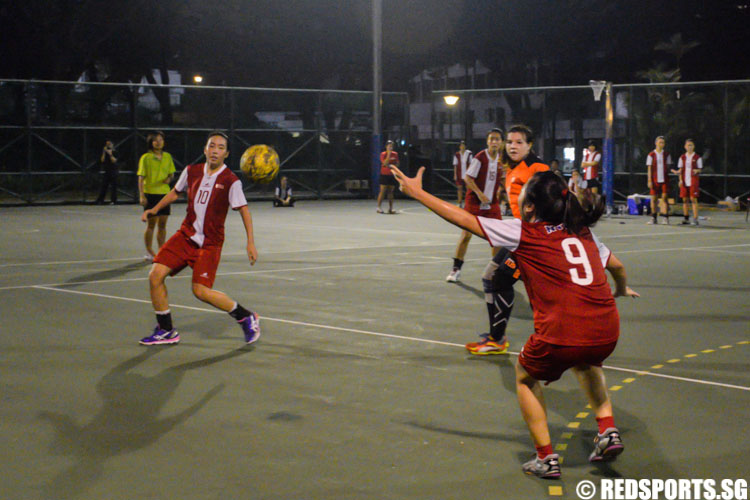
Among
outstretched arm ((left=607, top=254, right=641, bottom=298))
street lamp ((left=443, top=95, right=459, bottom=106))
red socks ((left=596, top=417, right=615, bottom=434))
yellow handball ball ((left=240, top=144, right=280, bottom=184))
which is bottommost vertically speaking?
red socks ((left=596, top=417, right=615, bottom=434))

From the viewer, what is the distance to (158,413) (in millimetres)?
6793

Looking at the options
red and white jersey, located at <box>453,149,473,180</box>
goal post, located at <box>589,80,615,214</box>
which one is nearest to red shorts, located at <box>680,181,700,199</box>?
goal post, located at <box>589,80,615,214</box>

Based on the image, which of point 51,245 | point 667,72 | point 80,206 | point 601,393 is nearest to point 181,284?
point 51,245

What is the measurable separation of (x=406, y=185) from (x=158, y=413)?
2.43 m

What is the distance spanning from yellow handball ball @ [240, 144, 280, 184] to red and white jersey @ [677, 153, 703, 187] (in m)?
12.9

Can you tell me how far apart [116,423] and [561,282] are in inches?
118

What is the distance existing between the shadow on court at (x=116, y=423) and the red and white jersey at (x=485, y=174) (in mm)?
5103

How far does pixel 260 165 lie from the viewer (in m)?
14.0

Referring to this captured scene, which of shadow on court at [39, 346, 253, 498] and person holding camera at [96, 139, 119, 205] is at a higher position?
person holding camera at [96, 139, 119, 205]

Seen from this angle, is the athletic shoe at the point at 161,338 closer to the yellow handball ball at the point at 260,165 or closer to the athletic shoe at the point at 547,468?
the athletic shoe at the point at 547,468

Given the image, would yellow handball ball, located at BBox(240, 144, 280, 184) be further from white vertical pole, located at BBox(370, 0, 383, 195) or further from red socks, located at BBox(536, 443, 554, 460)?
white vertical pole, located at BBox(370, 0, 383, 195)

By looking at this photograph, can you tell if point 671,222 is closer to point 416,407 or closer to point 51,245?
point 51,245

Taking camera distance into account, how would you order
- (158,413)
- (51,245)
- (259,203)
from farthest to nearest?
(259,203) → (51,245) → (158,413)

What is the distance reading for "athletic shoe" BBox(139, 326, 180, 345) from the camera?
9227 mm
